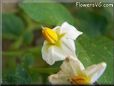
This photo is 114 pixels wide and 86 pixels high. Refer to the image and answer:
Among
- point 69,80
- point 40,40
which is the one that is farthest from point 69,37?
point 40,40

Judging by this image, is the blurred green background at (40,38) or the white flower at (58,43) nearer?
the white flower at (58,43)

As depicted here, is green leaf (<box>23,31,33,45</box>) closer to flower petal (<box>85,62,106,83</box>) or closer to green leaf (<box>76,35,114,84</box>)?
green leaf (<box>76,35,114,84</box>)

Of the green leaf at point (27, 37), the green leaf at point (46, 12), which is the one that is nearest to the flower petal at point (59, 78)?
the green leaf at point (46, 12)

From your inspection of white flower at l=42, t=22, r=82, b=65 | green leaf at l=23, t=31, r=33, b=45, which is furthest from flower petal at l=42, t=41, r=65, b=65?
green leaf at l=23, t=31, r=33, b=45

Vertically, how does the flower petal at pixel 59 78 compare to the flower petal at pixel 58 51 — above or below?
below

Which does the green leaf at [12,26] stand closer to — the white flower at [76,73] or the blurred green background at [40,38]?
the blurred green background at [40,38]

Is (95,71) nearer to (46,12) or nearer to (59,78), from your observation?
(59,78)

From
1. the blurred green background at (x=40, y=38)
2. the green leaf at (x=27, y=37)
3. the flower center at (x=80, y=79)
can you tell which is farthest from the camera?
the green leaf at (x=27, y=37)
